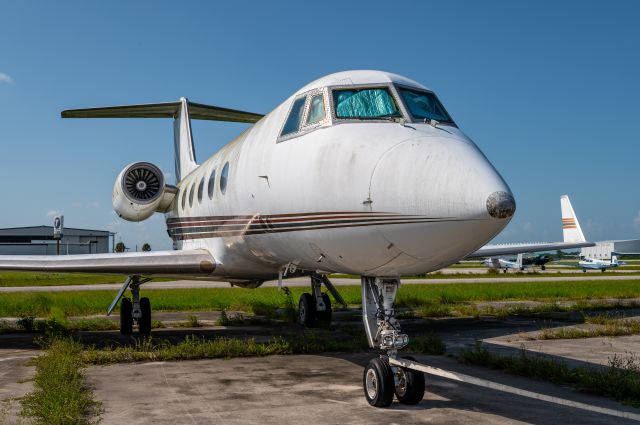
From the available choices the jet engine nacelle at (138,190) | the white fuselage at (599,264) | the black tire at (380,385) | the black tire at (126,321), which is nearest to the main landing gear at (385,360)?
the black tire at (380,385)

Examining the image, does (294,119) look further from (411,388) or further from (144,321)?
(144,321)

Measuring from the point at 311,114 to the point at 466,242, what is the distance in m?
2.63

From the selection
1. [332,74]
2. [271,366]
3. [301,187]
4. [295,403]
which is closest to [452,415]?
[295,403]

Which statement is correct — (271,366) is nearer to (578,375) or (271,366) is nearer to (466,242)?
(578,375)

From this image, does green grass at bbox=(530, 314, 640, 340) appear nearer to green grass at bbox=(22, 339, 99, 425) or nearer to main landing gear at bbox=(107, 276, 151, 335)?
main landing gear at bbox=(107, 276, 151, 335)

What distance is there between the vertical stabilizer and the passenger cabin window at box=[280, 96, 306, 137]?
10064mm

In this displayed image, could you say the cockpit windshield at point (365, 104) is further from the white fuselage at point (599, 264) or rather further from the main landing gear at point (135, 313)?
the white fuselage at point (599, 264)

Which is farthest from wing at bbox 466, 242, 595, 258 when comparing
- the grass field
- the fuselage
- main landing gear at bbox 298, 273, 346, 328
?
the fuselage

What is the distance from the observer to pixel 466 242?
468cm

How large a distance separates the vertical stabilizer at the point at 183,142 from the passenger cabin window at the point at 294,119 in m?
10.1

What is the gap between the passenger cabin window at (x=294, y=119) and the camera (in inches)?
267

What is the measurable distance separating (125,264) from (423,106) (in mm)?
6311

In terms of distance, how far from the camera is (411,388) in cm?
581

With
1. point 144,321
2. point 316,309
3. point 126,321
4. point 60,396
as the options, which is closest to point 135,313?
point 144,321
